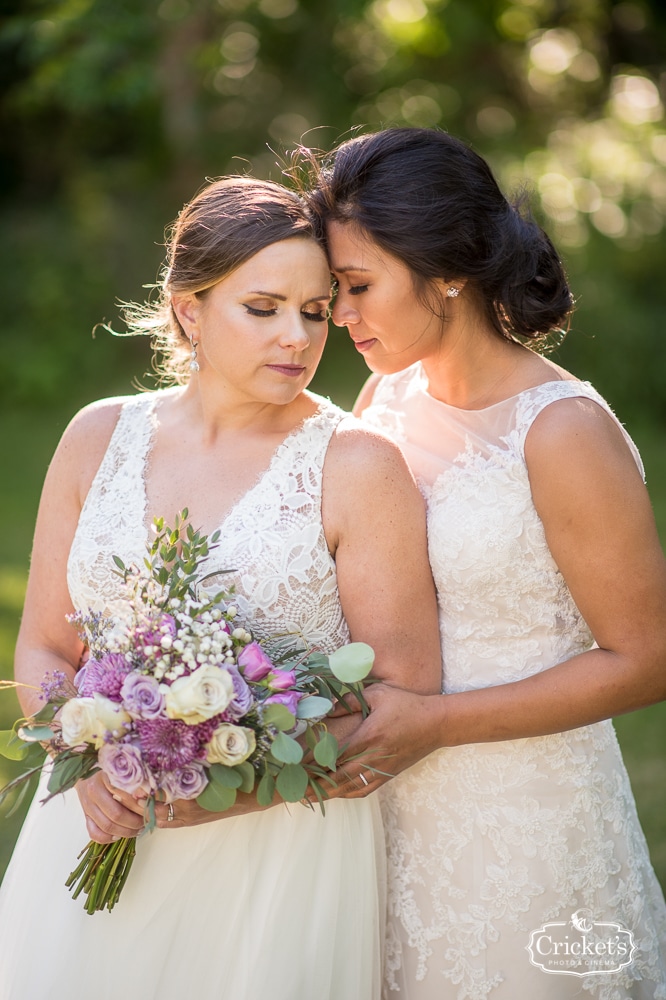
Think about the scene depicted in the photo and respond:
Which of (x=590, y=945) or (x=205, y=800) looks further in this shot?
(x=590, y=945)

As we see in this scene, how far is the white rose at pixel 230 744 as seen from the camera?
90.1 inches

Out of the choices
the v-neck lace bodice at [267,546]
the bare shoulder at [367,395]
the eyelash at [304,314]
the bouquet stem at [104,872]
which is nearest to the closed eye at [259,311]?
the eyelash at [304,314]

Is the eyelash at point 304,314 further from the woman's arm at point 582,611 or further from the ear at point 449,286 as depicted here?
the woman's arm at point 582,611

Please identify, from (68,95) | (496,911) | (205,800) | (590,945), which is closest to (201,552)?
(205,800)

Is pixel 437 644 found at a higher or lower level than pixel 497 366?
lower

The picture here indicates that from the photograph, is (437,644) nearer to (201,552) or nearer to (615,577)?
(615,577)

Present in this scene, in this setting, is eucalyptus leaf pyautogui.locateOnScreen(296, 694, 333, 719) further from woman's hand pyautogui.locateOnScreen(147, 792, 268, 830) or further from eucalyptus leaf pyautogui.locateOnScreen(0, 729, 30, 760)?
eucalyptus leaf pyautogui.locateOnScreen(0, 729, 30, 760)

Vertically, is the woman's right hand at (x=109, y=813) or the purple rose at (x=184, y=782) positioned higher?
the purple rose at (x=184, y=782)

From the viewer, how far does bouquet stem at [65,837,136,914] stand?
2716 mm

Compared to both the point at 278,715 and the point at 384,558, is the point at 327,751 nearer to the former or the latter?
the point at 278,715

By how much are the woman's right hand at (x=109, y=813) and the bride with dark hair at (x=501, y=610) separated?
541 mm

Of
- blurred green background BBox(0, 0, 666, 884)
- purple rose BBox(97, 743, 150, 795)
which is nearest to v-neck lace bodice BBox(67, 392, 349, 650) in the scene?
purple rose BBox(97, 743, 150, 795)

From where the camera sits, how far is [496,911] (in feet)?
9.41

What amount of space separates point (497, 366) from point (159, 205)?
41.1 ft
